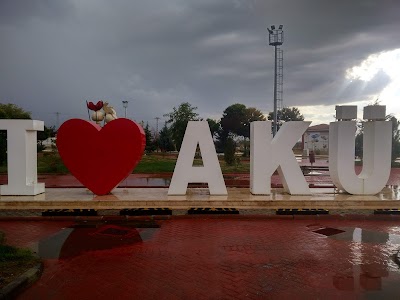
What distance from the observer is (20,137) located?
12.6 m

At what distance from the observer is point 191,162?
12.7m

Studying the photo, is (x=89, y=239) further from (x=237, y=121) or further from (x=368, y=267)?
(x=237, y=121)

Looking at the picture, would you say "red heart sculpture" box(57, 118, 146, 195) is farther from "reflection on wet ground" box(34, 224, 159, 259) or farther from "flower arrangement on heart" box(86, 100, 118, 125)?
"reflection on wet ground" box(34, 224, 159, 259)

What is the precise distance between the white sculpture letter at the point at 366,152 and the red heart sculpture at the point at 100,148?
6.44 metres

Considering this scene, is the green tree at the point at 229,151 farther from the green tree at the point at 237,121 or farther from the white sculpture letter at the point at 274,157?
the green tree at the point at 237,121

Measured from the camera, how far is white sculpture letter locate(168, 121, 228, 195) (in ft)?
41.5

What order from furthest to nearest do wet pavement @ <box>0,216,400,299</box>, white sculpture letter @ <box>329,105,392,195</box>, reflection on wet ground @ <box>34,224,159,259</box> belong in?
white sculpture letter @ <box>329,105,392,195</box> < reflection on wet ground @ <box>34,224,159,259</box> < wet pavement @ <box>0,216,400,299</box>

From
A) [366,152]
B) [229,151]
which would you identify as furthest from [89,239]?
[229,151]

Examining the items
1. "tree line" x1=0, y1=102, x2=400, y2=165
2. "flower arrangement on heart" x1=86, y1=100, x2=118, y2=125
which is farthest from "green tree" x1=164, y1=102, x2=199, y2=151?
"flower arrangement on heart" x1=86, y1=100, x2=118, y2=125

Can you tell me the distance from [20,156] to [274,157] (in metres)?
8.20

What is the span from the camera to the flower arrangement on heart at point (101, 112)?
13.3 m

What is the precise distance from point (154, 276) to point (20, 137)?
8211mm

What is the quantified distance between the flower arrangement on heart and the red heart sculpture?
Answer: 61cm

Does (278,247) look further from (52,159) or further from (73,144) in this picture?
(52,159)
